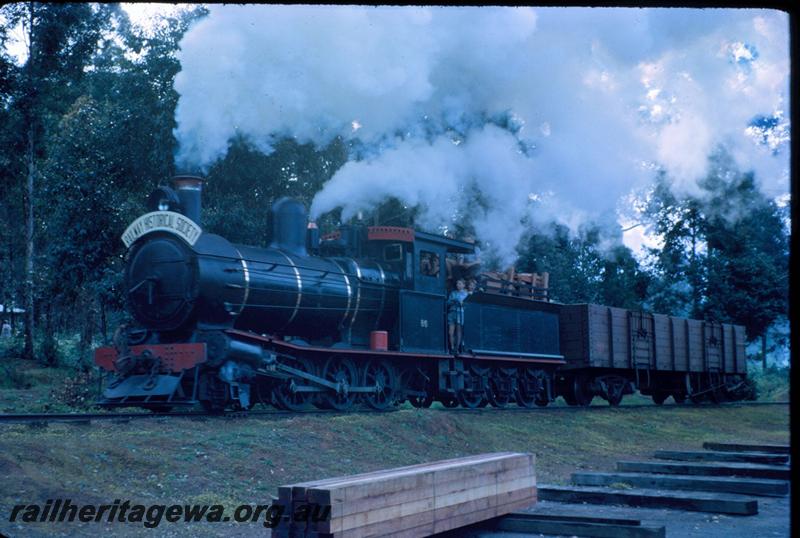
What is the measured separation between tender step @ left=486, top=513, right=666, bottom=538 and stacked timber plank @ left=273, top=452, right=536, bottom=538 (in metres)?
0.15

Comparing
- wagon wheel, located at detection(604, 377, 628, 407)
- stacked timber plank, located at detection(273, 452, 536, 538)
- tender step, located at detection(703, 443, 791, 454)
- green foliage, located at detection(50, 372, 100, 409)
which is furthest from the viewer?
wagon wheel, located at detection(604, 377, 628, 407)

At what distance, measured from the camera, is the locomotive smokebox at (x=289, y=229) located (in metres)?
14.2

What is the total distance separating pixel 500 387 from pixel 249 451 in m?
9.80

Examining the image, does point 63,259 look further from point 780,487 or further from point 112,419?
point 780,487

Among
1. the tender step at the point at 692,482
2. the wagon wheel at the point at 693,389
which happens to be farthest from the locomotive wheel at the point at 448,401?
the wagon wheel at the point at 693,389

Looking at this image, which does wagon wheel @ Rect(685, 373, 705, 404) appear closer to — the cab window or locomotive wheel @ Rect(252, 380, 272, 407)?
the cab window

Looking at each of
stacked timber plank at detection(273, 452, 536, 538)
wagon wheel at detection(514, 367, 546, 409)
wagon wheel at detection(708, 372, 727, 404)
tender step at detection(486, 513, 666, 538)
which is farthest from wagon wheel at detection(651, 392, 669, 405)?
tender step at detection(486, 513, 666, 538)

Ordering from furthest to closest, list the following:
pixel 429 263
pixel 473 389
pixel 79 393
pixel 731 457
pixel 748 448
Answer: pixel 473 389 < pixel 429 263 < pixel 79 393 < pixel 748 448 < pixel 731 457

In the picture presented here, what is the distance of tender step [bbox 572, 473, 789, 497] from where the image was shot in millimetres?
9305

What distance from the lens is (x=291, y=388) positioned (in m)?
13.5

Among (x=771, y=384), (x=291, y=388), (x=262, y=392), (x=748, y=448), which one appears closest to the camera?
(x=748, y=448)

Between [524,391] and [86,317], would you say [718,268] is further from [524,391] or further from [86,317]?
[86,317]

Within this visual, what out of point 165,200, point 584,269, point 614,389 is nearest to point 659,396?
point 614,389

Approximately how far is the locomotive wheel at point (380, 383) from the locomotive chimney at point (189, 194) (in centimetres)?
418
